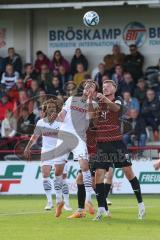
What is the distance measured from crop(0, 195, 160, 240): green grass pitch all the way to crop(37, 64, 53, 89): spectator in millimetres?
8340

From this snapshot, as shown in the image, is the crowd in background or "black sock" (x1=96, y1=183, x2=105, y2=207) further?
the crowd in background

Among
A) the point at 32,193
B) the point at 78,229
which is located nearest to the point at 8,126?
the point at 32,193

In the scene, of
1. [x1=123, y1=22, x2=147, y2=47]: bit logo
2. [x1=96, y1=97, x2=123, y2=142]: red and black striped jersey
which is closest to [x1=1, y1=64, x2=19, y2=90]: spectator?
[x1=123, y1=22, x2=147, y2=47]: bit logo

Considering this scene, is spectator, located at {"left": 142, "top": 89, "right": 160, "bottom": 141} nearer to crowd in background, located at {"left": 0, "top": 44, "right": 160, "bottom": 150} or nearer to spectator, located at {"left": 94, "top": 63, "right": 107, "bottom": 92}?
crowd in background, located at {"left": 0, "top": 44, "right": 160, "bottom": 150}

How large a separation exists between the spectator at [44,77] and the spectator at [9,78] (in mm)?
787

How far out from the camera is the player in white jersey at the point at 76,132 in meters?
15.0

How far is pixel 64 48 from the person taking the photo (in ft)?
94.5

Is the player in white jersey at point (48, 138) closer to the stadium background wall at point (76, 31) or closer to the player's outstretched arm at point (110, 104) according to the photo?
the player's outstretched arm at point (110, 104)

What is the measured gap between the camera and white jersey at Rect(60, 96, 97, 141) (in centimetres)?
1538

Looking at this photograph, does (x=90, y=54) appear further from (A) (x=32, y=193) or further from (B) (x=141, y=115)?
(A) (x=32, y=193)

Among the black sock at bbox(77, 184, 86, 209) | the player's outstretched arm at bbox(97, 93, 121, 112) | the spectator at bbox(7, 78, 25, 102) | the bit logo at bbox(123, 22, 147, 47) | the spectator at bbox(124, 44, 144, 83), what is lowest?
the black sock at bbox(77, 184, 86, 209)

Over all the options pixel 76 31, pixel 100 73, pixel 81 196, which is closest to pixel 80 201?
pixel 81 196

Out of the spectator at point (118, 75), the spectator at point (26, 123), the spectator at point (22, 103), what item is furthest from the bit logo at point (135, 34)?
A: the spectator at point (26, 123)

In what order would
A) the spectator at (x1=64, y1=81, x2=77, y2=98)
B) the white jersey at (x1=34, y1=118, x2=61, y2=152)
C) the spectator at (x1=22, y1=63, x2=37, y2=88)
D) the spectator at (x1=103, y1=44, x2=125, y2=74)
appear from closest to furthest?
the white jersey at (x1=34, y1=118, x2=61, y2=152)
the spectator at (x1=64, y1=81, x2=77, y2=98)
the spectator at (x1=103, y1=44, x2=125, y2=74)
the spectator at (x1=22, y1=63, x2=37, y2=88)
